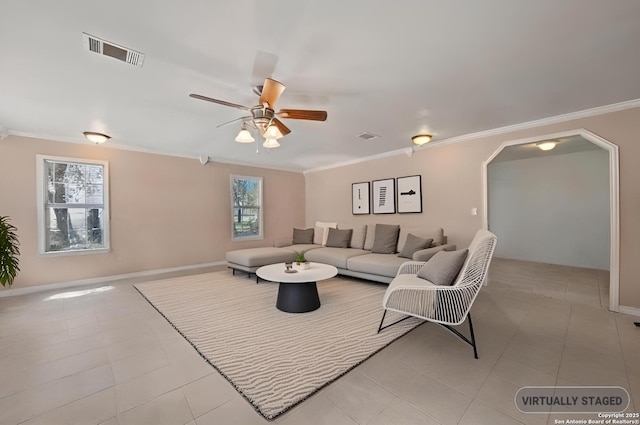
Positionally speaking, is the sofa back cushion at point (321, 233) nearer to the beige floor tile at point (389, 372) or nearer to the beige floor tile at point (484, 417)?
the beige floor tile at point (389, 372)

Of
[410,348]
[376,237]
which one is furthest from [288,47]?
[376,237]

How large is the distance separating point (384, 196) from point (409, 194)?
0.56 m

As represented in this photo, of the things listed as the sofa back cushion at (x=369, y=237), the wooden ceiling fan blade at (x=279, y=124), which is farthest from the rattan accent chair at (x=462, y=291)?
the sofa back cushion at (x=369, y=237)

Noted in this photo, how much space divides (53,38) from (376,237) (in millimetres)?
4470

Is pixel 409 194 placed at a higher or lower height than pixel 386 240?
higher

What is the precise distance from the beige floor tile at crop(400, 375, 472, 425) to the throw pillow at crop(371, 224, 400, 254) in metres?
2.83

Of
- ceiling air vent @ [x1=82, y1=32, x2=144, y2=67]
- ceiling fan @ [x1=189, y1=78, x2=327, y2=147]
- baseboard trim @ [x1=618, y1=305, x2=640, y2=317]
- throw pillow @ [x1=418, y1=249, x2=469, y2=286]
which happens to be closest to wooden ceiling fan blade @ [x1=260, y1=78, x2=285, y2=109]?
ceiling fan @ [x1=189, y1=78, x2=327, y2=147]

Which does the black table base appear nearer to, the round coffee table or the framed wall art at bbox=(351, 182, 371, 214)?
the round coffee table

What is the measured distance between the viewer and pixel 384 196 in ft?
17.7

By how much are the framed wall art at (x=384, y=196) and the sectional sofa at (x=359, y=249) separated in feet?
1.91

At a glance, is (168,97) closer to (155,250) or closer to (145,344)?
(145,344)

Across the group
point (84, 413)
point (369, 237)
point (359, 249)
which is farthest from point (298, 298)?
point (369, 237)

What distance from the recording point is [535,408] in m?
1.52

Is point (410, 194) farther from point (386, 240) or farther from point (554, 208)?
point (554, 208)
